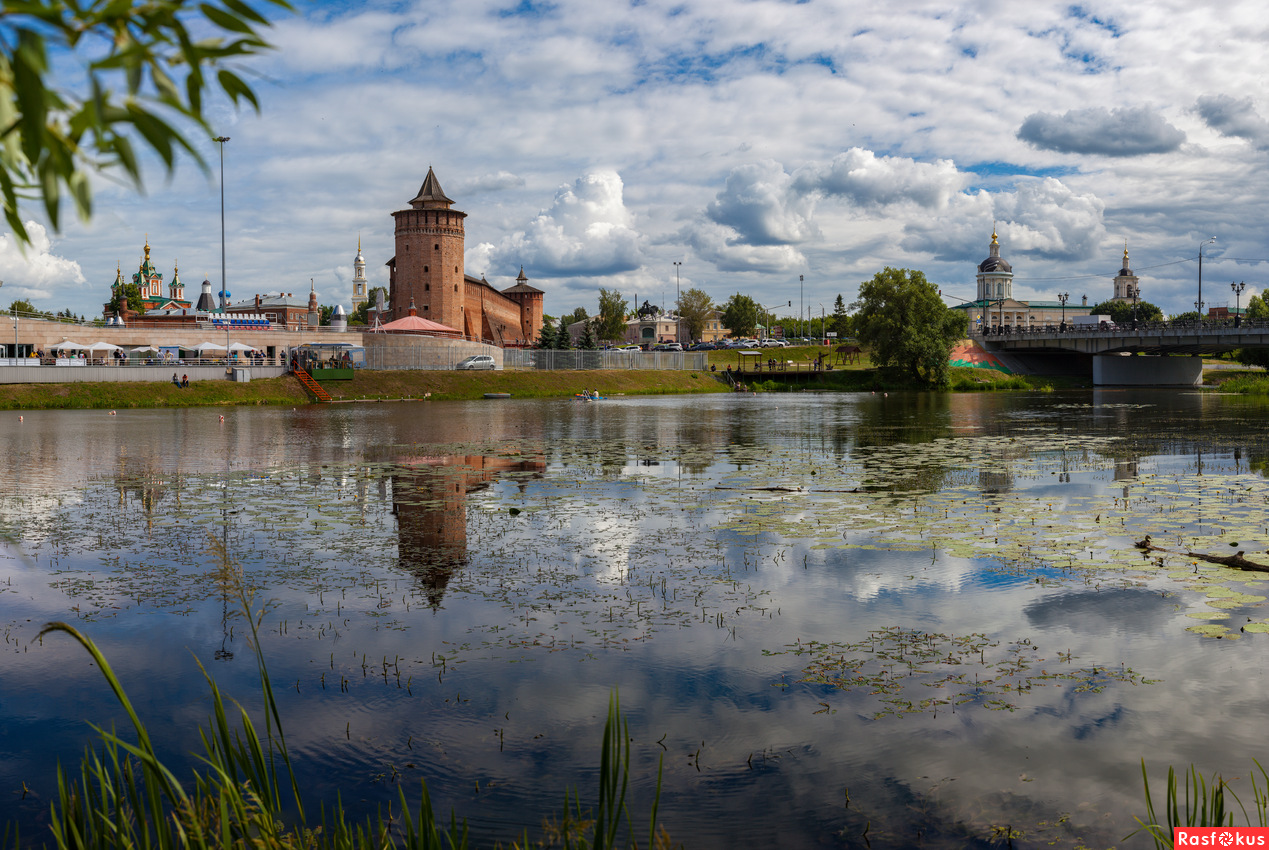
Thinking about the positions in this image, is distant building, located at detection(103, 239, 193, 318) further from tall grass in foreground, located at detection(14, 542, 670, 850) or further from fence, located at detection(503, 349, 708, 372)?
tall grass in foreground, located at detection(14, 542, 670, 850)

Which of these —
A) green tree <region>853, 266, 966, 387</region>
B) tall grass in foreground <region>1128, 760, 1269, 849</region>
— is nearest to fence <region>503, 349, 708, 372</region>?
green tree <region>853, 266, 966, 387</region>

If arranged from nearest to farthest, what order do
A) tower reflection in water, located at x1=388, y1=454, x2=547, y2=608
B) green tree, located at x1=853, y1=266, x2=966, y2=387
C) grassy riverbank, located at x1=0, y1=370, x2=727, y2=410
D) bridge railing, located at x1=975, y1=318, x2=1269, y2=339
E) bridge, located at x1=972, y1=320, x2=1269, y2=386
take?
tower reflection in water, located at x1=388, y1=454, x2=547, y2=608, grassy riverbank, located at x1=0, y1=370, x2=727, y2=410, bridge railing, located at x1=975, y1=318, x2=1269, y2=339, bridge, located at x1=972, y1=320, x2=1269, y2=386, green tree, located at x1=853, y1=266, x2=966, y2=387

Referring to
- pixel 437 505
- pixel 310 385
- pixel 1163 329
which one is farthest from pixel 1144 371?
pixel 437 505

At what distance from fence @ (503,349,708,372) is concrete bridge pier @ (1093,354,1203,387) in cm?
4509

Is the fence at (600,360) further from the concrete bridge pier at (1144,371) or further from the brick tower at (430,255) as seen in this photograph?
the concrete bridge pier at (1144,371)

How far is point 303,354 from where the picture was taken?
7131 centimetres

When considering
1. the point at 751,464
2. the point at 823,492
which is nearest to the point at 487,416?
the point at 751,464

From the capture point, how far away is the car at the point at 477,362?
78.9 metres

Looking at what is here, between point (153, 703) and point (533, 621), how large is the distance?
3.58m

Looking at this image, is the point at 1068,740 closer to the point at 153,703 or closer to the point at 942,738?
the point at 942,738

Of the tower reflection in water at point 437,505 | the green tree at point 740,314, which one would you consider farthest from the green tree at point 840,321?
the tower reflection in water at point 437,505

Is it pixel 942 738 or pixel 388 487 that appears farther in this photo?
pixel 388 487

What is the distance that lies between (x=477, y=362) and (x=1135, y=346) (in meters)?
66.3

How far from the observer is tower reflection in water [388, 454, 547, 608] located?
38.3 ft
